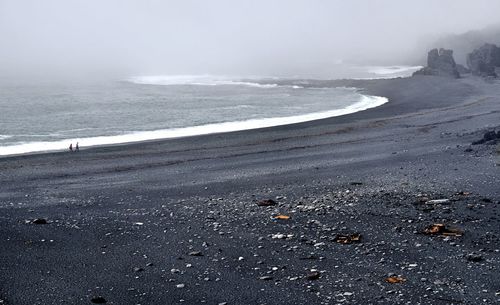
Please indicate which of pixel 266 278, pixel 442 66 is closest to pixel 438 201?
pixel 266 278

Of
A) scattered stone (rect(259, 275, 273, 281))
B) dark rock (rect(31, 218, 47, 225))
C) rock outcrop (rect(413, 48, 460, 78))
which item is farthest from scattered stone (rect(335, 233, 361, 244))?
rock outcrop (rect(413, 48, 460, 78))

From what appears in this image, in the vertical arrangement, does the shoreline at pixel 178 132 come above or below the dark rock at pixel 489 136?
below

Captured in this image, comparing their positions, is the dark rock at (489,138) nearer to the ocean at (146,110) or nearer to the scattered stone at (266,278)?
the ocean at (146,110)

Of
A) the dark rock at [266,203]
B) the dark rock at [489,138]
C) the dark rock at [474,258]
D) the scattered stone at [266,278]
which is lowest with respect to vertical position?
the scattered stone at [266,278]

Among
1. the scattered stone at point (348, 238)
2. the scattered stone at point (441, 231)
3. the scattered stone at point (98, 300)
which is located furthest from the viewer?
the scattered stone at point (441, 231)

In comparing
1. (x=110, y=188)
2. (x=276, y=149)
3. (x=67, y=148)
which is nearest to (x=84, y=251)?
(x=110, y=188)

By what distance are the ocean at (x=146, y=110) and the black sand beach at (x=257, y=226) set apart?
11.7 metres

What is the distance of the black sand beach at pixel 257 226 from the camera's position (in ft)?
50.8

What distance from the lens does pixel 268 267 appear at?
55.3 ft

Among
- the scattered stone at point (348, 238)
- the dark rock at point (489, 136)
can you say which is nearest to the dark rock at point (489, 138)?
the dark rock at point (489, 136)

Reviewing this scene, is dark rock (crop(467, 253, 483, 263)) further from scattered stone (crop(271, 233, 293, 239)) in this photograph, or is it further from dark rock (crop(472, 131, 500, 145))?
dark rock (crop(472, 131, 500, 145))

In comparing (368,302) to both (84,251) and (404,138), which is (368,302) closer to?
(84,251)

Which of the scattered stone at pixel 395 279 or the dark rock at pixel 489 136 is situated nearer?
the scattered stone at pixel 395 279

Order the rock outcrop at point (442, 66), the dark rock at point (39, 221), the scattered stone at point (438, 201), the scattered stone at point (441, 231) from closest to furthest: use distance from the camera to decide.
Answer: the scattered stone at point (441, 231) → the dark rock at point (39, 221) → the scattered stone at point (438, 201) → the rock outcrop at point (442, 66)
